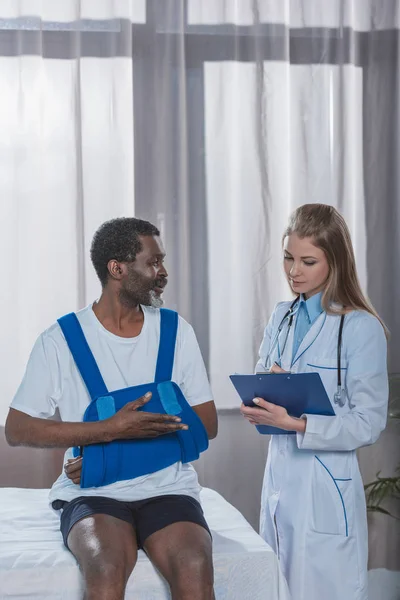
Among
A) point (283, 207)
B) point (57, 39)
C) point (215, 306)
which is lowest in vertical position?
point (215, 306)

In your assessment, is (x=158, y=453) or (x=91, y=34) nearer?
(x=158, y=453)

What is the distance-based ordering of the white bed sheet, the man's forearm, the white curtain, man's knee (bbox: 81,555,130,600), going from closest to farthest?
man's knee (bbox: 81,555,130,600)
the white bed sheet
the man's forearm
the white curtain

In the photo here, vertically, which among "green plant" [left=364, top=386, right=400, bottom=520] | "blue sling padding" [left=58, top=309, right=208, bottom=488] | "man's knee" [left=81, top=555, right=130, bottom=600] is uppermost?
"blue sling padding" [left=58, top=309, right=208, bottom=488]

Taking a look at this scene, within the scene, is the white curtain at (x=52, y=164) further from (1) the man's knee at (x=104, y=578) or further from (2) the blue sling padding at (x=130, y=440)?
(1) the man's knee at (x=104, y=578)

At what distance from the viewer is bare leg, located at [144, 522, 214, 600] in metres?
1.84

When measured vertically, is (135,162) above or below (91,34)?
below

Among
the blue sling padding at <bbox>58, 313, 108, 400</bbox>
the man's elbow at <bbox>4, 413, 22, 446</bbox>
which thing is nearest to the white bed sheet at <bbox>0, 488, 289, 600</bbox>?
the man's elbow at <bbox>4, 413, 22, 446</bbox>

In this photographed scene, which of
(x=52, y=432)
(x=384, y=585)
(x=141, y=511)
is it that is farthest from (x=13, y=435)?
(x=384, y=585)

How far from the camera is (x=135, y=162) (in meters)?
3.42

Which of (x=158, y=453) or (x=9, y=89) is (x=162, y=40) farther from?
(x=158, y=453)

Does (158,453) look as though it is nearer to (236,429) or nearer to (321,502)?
(321,502)

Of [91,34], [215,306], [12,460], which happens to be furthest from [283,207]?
[12,460]

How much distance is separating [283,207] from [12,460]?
164cm

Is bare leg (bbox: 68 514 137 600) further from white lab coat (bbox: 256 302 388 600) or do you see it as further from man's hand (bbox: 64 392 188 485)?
white lab coat (bbox: 256 302 388 600)
